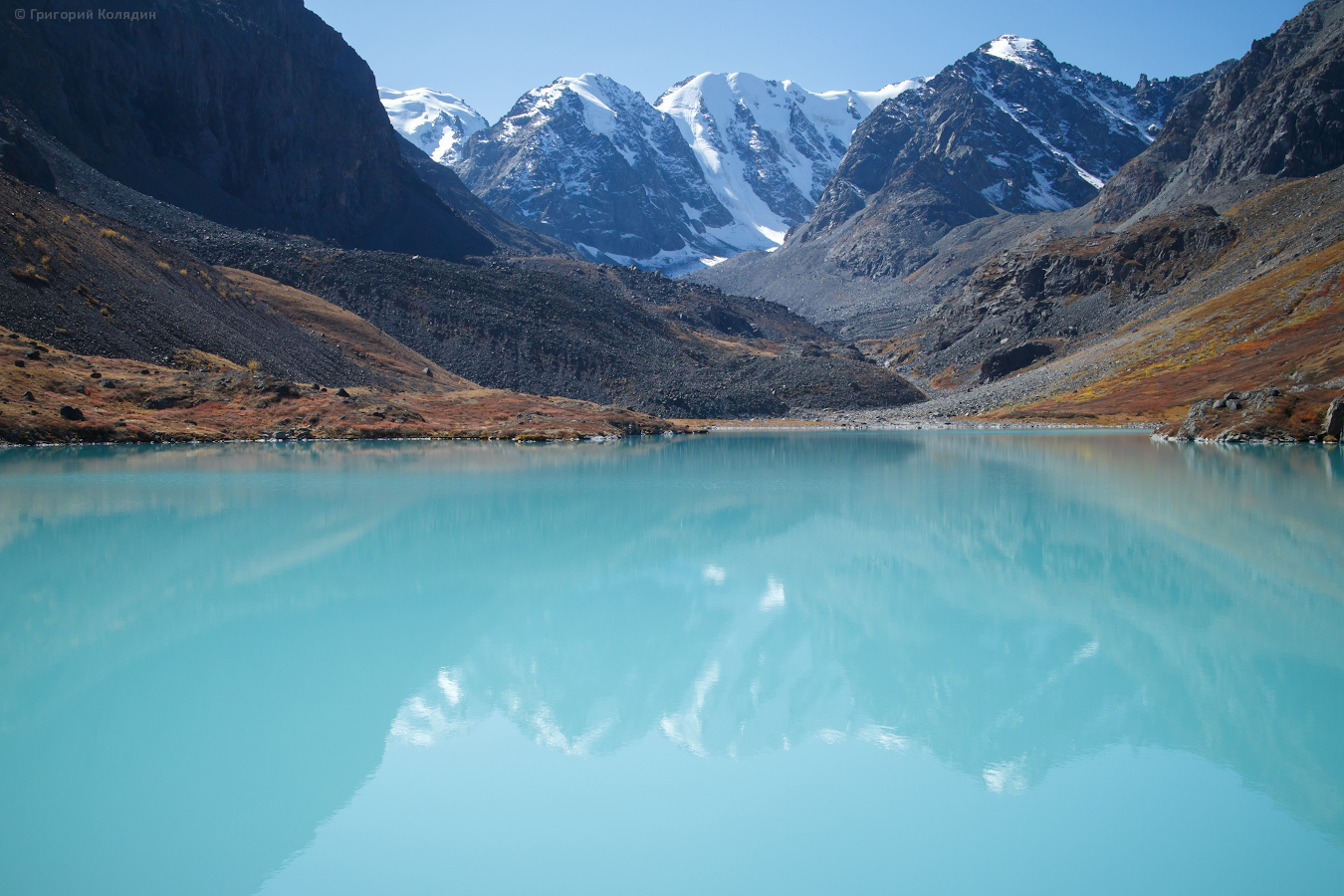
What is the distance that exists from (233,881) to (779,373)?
96.7 meters

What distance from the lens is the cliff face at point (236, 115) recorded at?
9338 cm

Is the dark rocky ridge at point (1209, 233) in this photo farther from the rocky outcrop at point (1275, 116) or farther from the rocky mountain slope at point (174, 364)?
the rocky mountain slope at point (174, 364)

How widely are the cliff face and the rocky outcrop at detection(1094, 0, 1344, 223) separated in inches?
4796

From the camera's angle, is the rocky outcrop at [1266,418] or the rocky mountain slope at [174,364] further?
the rocky outcrop at [1266,418]

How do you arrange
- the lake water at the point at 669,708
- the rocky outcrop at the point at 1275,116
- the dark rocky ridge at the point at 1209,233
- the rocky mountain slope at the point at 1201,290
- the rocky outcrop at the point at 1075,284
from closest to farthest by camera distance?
the lake water at the point at 669,708 < the rocky mountain slope at the point at 1201,290 < the dark rocky ridge at the point at 1209,233 < the rocky outcrop at the point at 1075,284 < the rocky outcrop at the point at 1275,116

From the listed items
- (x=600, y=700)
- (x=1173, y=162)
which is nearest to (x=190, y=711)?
(x=600, y=700)

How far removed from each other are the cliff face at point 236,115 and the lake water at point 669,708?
93.8 m

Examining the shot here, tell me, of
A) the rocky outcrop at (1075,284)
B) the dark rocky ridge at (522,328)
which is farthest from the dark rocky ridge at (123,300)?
the rocky outcrop at (1075,284)

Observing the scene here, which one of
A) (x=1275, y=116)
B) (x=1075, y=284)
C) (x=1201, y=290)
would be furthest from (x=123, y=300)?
(x=1275, y=116)

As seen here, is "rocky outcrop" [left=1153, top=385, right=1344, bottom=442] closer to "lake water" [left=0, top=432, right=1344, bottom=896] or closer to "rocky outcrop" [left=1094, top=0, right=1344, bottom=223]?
"lake water" [left=0, top=432, right=1344, bottom=896]

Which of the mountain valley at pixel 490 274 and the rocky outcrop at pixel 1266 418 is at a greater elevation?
the mountain valley at pixel 490 274

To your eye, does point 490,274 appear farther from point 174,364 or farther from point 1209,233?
point 1209,233

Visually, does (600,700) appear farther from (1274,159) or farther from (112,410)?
(1274,159)

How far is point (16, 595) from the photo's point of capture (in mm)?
14258
